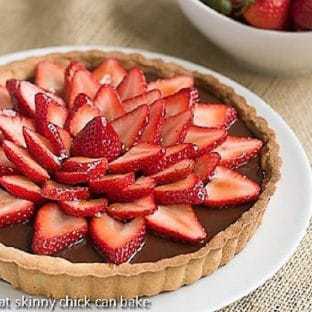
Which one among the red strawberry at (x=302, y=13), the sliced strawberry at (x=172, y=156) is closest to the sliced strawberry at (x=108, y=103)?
the sliced strawberry at (x=172, y=156)

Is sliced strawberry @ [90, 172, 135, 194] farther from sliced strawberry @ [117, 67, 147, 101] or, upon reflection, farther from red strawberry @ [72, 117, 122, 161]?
sliced strawberry @ [117, 67, 147, 101]

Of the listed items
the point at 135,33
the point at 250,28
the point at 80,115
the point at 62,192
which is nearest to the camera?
the point at 62,192

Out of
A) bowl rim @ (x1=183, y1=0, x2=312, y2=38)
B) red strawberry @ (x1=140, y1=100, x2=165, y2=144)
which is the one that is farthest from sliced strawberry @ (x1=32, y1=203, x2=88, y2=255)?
bowl rim @ (x1=183, y1=0, x2=312, y2=38)

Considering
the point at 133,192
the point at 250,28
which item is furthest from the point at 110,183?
the point at 250,28

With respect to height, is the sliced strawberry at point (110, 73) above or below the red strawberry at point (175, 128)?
below

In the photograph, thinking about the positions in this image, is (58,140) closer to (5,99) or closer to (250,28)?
(5,99)

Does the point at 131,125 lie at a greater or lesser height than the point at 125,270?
greater

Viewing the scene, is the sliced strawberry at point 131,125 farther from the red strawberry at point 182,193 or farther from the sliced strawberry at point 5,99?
the sliced strawberry at point 5,99
